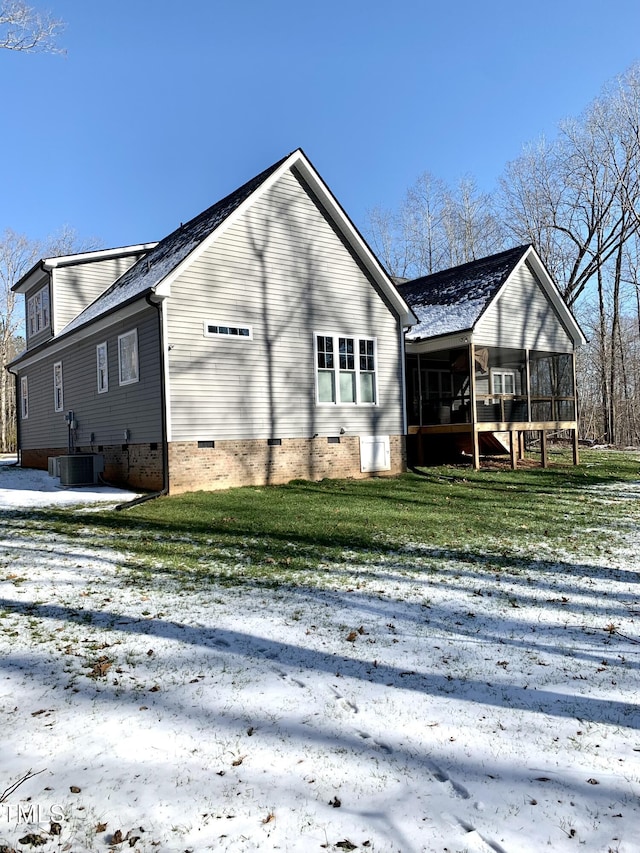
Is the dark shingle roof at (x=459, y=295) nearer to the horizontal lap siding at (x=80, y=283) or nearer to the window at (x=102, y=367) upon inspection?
the window at (x=102, y=367)

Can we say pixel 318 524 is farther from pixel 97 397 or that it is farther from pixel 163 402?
pixel 97 397

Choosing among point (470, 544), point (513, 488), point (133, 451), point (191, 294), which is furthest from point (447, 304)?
point (470, 544)

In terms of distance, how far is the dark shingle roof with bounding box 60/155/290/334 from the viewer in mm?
13395

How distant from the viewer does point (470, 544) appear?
324 inches

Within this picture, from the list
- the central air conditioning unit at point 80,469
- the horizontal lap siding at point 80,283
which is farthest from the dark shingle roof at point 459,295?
the central air conditioning unit at point 80,469

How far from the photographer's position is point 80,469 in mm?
14273

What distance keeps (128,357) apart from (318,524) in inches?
282

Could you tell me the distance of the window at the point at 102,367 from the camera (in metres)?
15.1

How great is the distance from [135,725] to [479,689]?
2205 mm

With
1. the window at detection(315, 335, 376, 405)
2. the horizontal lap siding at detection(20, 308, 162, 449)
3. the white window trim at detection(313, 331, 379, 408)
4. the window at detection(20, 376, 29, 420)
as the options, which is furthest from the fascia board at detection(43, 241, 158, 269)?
the window at detection(315, 335, 376, 405)

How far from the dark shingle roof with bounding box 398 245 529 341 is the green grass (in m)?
6.32

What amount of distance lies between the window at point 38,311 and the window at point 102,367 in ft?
17.8

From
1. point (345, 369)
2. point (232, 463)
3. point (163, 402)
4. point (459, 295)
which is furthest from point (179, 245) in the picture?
point (459, 295)

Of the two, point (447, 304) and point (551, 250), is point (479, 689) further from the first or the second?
point (551, 250)
